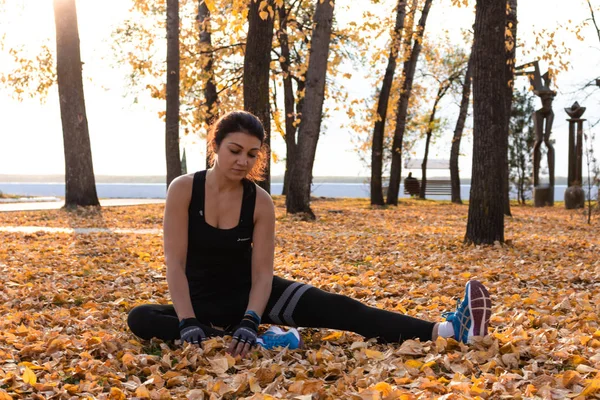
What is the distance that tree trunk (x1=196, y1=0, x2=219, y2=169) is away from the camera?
1675cm

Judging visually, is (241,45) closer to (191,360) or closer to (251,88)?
(251,88)

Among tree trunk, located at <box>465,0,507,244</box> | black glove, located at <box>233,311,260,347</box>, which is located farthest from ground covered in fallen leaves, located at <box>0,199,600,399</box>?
tree trunk, located at <box>465,0,507,244</box>

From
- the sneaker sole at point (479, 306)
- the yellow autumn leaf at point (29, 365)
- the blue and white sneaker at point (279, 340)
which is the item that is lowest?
the yellow autumn leaf at point (29, 365)

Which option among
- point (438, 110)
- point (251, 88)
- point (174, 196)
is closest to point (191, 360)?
point (174, 196)

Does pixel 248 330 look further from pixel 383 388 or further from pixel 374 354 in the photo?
pixel 383 388

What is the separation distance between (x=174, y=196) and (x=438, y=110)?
29.7m

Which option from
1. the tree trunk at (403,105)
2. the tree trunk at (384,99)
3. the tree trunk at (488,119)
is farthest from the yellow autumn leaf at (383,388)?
the tree trunk at (403,105)

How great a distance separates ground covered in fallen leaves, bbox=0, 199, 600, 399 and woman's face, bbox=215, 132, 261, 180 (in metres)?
0.95

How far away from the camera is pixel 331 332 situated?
14.0 ft

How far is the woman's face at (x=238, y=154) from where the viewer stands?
12.5 ft

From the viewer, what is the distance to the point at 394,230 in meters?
11.9

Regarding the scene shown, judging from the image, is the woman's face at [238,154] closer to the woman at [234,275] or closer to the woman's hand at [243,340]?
the woman at [234,275]

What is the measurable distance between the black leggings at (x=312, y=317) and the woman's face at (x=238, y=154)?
2.37 feet

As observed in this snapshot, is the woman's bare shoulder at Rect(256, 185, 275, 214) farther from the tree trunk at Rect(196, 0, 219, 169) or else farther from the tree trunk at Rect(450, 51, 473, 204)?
→ the tree trunk at Rect(450, 51, 473, 204)
